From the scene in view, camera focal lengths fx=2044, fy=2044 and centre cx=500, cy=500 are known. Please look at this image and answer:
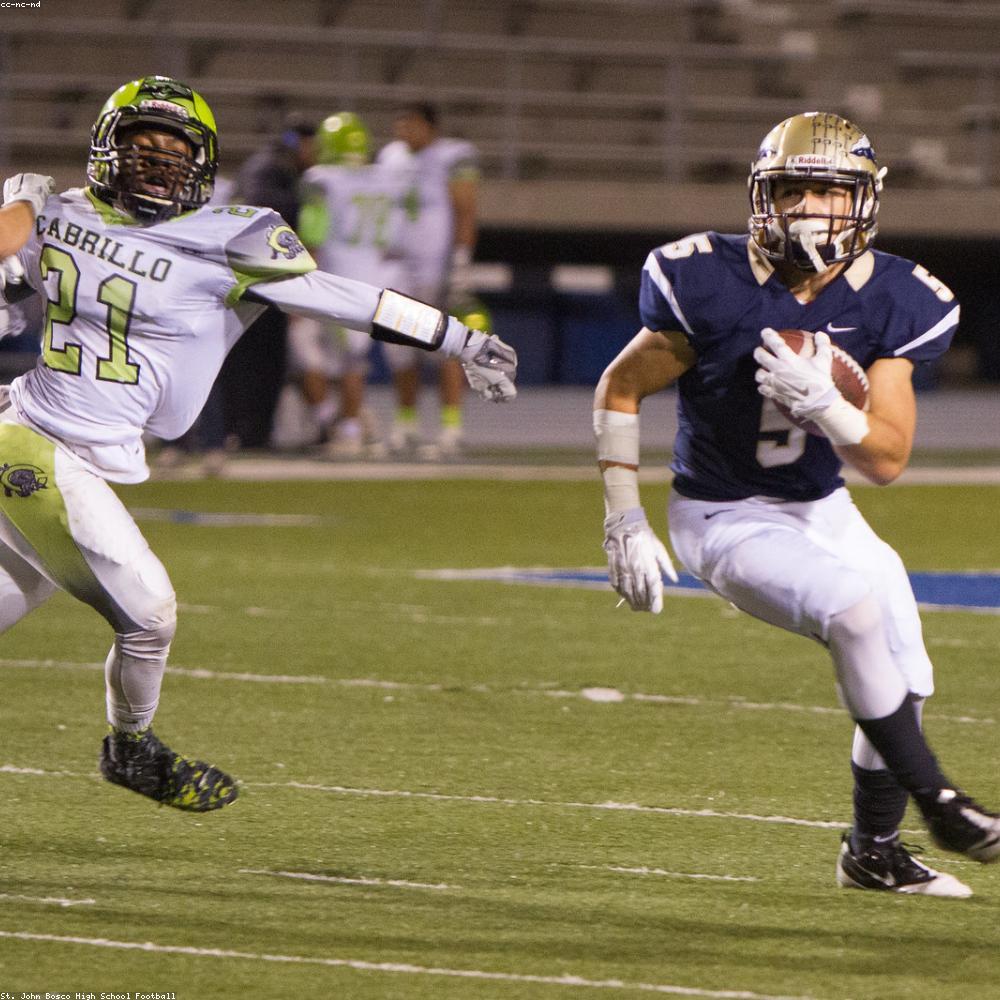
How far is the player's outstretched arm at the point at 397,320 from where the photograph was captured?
13.7 feet

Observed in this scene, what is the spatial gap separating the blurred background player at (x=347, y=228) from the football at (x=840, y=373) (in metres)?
8.43

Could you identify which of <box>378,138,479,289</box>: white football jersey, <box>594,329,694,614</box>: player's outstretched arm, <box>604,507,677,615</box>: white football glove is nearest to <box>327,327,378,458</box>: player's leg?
<box>378,138,479,289</box>: white football jersey

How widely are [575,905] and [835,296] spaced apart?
1.28 m

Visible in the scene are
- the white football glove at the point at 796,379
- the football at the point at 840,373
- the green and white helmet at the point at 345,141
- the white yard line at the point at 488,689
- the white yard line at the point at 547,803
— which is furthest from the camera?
the green and white helmet at the point at 345,141

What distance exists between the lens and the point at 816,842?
14.1ft

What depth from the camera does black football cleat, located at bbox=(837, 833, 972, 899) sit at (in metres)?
3.90

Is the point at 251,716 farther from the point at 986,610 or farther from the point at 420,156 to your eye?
the point at 420,156

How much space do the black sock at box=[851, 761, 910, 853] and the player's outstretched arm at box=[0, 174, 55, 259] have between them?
1938 millimetres

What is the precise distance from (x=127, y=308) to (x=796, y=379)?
1.36 meters

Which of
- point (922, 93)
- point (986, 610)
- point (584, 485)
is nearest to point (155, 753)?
point (986, 610)

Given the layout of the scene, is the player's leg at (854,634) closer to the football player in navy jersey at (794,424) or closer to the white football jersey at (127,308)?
the football player in navy jersey at (794,424)

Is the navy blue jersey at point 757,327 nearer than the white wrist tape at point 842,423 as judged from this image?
No

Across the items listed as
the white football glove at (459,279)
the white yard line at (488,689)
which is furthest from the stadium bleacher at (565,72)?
the white yard line at (488,689)

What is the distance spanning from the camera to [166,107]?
4.18 metres
